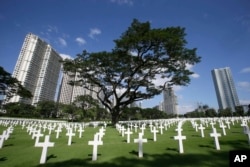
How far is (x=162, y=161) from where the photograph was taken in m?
4.59

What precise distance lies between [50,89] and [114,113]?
115 meters

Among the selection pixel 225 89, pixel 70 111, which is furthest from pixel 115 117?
pixel 225 89

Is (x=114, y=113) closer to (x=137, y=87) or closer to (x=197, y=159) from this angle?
(x=137, y=87)

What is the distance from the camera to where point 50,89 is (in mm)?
124938

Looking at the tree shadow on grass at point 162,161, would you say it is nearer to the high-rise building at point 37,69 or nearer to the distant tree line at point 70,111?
the distant tree line at point 70,111

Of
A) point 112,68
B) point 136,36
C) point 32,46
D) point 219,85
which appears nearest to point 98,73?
point 112,68

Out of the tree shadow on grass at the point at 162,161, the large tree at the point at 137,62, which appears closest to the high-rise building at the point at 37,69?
the large tree at the point at 137,62

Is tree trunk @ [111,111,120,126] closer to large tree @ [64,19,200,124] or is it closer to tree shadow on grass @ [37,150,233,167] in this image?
large tree @ [64,19,200,124]

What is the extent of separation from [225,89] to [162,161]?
711ft

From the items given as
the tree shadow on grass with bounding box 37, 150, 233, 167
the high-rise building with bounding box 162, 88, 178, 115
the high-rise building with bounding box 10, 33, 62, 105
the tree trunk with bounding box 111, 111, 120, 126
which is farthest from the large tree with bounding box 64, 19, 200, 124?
the high-rise building with bounding box 162, 88, 178, 115

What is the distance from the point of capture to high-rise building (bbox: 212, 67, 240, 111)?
181 m

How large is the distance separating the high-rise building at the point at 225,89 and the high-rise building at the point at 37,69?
17373cm

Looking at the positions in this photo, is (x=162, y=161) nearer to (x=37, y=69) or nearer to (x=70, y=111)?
(x=70, y=111)

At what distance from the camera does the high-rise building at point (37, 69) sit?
4031 inches
